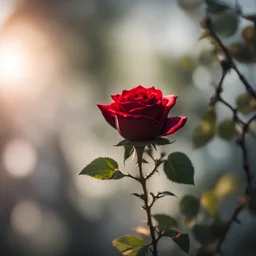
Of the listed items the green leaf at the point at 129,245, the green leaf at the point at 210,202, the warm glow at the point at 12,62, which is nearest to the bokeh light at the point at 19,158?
the warm glow at the point at 12,62

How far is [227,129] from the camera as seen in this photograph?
618 mm

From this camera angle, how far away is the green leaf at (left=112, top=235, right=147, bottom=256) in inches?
15.6

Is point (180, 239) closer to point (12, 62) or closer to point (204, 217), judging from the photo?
point (204, 217)

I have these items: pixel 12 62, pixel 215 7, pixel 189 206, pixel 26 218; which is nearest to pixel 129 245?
pixel 189 206

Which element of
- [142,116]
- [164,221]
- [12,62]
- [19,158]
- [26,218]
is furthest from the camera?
[26,218]

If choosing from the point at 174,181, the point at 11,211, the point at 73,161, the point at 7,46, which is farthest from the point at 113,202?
the point at 174,181

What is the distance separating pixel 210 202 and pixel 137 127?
1.00 ft

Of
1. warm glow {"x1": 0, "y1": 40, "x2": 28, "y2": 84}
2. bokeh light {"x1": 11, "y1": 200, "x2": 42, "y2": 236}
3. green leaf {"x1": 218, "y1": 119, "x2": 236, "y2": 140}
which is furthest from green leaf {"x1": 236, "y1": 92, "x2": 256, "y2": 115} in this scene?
bokeh light {"x1": 11, "y1": 200, "x2": 42, "y2": 236}

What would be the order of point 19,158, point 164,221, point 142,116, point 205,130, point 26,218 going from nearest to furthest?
1. point 142,116
2. point 164,221
3. point 205,130
4. point 19,158
5. point 26,218

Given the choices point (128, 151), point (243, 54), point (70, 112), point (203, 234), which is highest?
point (70, 112)

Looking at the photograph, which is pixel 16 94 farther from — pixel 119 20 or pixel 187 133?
pixel 187 133

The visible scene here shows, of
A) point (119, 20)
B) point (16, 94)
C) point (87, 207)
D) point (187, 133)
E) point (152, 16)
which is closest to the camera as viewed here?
point (187, 133)

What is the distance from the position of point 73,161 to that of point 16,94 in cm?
43

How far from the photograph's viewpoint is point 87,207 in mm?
1997
